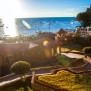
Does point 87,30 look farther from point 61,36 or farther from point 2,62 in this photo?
point 2,62

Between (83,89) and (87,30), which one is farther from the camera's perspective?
(87,30)

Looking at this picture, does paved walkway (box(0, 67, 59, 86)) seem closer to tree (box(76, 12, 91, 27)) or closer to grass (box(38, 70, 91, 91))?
grass (box(38, 70, 91, 91))

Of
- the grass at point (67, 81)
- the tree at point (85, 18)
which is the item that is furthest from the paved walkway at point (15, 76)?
the tree at point (85, 18)

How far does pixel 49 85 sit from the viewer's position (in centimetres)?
2295

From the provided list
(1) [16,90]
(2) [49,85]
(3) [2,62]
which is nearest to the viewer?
(2) [49,85]

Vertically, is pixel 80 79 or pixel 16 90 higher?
pixel 80 79

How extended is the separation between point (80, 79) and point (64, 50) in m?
32.5

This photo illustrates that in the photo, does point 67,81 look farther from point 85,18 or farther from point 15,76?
point 85,18

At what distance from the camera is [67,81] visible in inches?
942

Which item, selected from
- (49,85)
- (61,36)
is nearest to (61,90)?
(49,85)

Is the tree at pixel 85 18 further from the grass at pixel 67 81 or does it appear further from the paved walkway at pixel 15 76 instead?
the grass at pixel 67 81

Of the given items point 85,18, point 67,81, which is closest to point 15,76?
point 67,81

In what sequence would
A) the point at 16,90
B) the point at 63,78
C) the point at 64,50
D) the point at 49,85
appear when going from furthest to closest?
the point at 64,50
the point at 16,90
the point at 63,78
the point at 49,85

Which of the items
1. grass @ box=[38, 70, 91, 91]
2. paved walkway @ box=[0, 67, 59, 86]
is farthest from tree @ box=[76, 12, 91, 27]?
grass @ box=[38, 70, 91, 91]
